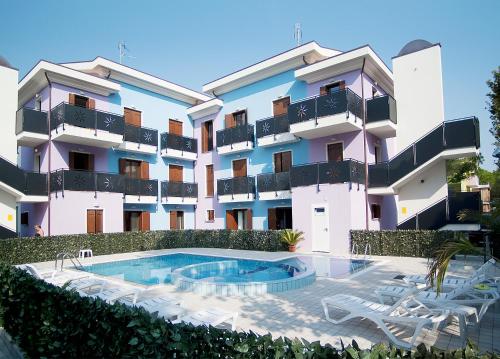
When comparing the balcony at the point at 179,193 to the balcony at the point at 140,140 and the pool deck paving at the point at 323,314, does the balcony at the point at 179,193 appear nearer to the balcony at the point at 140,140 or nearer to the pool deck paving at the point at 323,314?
the balcony at the point at 140,140

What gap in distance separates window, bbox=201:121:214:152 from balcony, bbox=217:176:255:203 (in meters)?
3.95

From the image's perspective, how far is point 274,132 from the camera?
20.6 m

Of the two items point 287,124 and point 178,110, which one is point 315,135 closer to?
point 287,124

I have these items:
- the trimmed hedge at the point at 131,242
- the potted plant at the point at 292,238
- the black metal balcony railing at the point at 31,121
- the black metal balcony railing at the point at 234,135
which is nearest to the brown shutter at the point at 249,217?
the trimmed hedge at the point at 131,242

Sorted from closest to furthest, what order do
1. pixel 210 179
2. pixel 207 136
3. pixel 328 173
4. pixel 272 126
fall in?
1. pixel 328 173
2. pixel 272 126
3. pixel 210 179
4. pixel 207 136

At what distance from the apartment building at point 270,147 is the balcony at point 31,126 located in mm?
55

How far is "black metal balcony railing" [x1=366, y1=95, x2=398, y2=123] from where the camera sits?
57.5 ft

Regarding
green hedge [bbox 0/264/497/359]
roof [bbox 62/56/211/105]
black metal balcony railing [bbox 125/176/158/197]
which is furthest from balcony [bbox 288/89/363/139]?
green hedge [bbox 0/264/497/359]

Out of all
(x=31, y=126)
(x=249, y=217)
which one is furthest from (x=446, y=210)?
(x=31, y=126)

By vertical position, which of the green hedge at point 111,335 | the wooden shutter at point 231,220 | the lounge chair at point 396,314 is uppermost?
the wooden shutter at point 231,220

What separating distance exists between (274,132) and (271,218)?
533 cm

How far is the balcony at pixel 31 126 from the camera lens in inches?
702

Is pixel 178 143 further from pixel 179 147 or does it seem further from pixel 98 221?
pixel 98 221

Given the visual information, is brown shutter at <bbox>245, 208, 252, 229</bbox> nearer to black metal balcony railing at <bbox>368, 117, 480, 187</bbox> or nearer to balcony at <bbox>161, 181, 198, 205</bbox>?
balcony at <bbox>161, 181, 198, 205</bbox>
